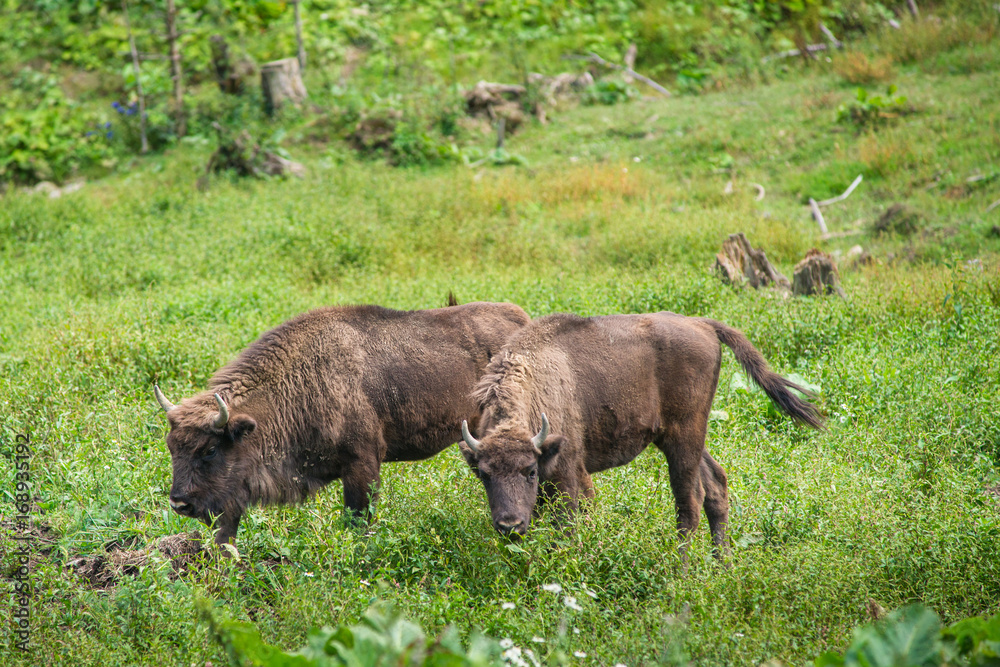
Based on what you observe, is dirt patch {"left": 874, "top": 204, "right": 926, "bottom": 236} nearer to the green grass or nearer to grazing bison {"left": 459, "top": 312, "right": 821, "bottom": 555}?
the green grass

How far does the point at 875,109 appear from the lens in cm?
1661

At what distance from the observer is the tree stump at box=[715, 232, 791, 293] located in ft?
35.4

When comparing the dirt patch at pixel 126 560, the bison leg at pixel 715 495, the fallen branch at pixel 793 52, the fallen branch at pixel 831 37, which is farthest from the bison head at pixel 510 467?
the fallen branch at pixel 831 37

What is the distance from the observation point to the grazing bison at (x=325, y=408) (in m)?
5.75

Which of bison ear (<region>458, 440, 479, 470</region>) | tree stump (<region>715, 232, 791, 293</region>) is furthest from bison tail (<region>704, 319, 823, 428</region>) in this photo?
tree stump (<region>715, 232, 791, 293</region>)

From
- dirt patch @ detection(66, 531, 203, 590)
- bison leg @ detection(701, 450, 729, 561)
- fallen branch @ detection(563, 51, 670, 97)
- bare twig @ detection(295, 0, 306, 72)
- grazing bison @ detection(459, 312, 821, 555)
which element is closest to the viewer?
dirt patch @ detection(66, 531, 203, 590)

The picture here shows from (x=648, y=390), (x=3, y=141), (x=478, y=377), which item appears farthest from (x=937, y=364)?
(x=3, y=141)

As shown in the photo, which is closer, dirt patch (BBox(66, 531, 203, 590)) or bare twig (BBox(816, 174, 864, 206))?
dirt patch (BBox(66, 531, 203, 590))

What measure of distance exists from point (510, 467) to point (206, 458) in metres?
2.22

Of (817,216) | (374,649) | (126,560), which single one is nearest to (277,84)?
(817,216)

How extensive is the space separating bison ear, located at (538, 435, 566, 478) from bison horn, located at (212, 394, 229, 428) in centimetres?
220

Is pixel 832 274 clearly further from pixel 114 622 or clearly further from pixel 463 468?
pixel 114 622

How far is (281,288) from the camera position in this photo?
10.9m

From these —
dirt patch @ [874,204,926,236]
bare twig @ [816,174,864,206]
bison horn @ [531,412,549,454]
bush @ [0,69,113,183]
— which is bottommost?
bush @ [0,69,113,183]
